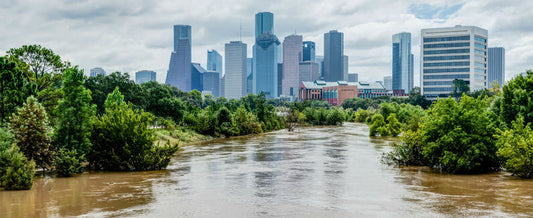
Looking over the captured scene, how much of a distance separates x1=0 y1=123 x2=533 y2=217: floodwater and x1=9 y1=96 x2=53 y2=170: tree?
1.76 metres

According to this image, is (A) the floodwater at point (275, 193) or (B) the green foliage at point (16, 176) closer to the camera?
(A) the floodwater at point (275, 193)

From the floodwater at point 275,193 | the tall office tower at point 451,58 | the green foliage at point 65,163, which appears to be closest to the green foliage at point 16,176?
the floodwater at point 275,193

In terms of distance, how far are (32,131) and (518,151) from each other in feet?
92.7

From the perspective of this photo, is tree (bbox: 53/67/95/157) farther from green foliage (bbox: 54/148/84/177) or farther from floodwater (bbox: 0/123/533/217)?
floodwater (bbox: 0/123/533/217)

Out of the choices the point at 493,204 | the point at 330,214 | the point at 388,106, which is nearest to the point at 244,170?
the point at 330,214

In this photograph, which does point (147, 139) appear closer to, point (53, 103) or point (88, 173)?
point (88, 173)

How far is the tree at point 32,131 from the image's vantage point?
87.9 ft

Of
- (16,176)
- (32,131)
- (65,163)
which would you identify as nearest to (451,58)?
(65,163)

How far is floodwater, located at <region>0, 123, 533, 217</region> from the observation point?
Answer: 18.8 metres

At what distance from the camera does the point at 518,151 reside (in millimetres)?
25172

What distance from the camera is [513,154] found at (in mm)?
25297

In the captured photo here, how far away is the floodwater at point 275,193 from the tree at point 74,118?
7.25 feet

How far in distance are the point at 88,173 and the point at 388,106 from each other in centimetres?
6460

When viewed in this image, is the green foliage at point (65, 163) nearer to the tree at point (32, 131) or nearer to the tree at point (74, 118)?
the tree at point (74, 118)
